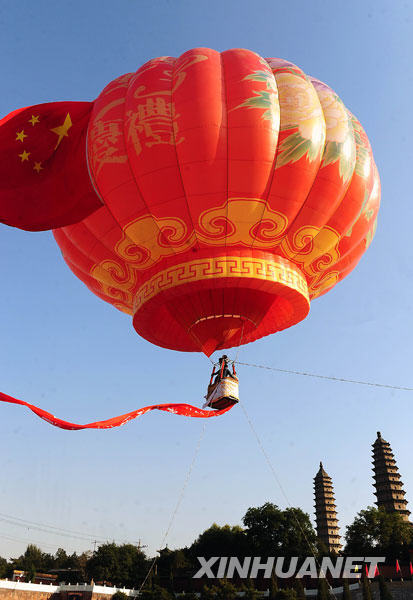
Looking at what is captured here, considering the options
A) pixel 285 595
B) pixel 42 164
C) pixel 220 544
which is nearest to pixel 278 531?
pixel 220 544

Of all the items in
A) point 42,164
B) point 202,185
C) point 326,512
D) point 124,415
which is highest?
point 42,164

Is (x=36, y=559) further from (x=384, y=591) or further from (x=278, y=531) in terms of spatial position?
(x=384, y=591)

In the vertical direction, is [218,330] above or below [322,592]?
above

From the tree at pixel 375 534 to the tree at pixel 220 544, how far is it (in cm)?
900

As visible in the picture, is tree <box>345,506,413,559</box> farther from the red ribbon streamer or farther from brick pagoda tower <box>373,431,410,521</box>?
the red ribbon streamer

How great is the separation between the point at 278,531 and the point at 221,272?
37.9 metres

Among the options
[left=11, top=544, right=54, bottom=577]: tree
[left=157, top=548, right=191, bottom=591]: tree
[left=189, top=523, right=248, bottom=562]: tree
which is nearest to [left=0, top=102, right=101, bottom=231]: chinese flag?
[left=189, top=523, right=248, bottom=562]: tree

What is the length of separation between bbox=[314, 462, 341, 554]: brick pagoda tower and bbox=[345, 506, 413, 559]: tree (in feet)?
41.0

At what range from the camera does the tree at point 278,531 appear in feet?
130

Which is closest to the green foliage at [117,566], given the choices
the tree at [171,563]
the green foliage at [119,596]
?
the tree at [171,563]

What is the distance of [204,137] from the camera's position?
9000 mm

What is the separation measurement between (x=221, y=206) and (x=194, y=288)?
5.29 ft

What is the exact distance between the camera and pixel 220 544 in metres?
45.3

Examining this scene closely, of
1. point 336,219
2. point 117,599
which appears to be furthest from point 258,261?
point 117,599
